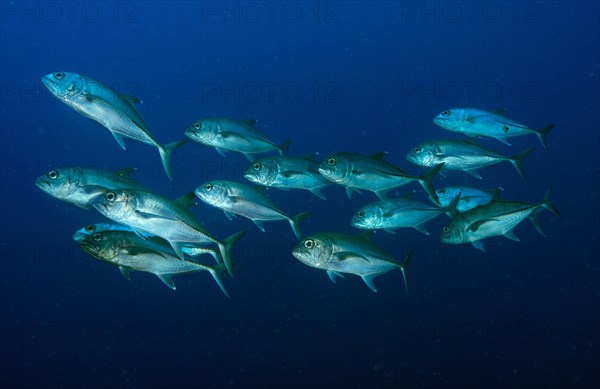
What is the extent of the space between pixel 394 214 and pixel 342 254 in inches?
Result: 53.9

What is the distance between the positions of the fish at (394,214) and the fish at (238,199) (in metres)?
0.94

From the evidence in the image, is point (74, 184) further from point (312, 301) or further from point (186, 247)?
point (312, 301)

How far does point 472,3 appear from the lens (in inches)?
1684

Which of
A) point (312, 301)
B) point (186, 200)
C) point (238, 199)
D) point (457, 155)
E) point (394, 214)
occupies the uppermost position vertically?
point (457, 155)

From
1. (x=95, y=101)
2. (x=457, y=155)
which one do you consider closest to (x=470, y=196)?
(x=457, y=155)

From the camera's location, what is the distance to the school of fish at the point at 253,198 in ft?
12.2

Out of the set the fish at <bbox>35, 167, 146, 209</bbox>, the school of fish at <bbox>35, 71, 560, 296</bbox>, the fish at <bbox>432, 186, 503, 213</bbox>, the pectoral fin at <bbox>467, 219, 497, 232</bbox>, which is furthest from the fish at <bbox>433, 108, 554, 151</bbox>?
the fish at <bbox>35, 167, 146, 209</bbox>

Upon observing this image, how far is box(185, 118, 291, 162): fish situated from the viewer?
531 centimetres

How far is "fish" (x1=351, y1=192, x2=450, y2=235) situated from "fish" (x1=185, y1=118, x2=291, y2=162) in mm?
1596

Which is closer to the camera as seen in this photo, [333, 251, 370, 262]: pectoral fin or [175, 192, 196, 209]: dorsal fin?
[175, 192, 196, 209]: dorsal fin

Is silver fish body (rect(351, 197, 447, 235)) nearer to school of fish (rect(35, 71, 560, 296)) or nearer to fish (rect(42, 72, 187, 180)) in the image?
school of fish (rect(35, 71, 560, 296))

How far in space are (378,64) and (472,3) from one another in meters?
10.9

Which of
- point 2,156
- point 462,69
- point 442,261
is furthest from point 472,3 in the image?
point 2,156

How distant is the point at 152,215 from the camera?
3.67 m
